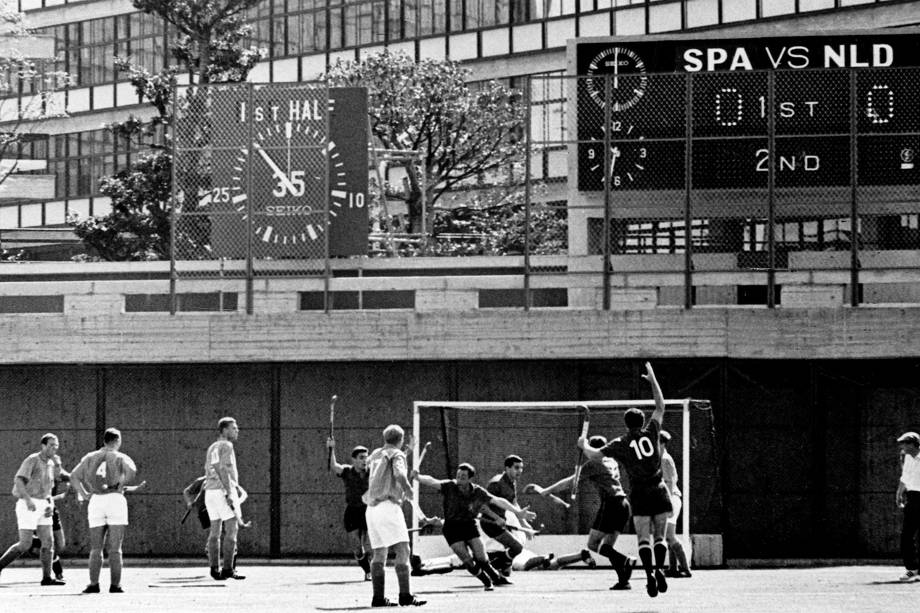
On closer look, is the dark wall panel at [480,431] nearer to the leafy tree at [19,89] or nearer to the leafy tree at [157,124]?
the leafy tree at [157,124]

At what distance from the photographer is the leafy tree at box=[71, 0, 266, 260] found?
4528cm

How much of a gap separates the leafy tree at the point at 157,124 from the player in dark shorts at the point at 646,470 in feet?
86.6

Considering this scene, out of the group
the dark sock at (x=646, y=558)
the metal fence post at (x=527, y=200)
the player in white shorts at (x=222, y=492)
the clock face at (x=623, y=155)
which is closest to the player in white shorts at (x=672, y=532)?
the dark sock at (x=646, y=558)

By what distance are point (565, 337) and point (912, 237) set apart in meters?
5.12

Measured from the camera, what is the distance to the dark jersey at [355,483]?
23.5m

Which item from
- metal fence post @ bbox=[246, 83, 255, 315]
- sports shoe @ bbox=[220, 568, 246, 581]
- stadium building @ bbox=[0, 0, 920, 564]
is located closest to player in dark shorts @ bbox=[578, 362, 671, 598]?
sports shoe @ bbox=[220, 568, 246, 581]

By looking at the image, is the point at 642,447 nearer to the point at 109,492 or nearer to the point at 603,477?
the point at 603,477

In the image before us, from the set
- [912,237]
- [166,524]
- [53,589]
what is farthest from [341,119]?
[53,589]

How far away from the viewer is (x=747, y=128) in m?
29.2

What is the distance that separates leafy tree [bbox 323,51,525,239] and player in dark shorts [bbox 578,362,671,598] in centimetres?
2463

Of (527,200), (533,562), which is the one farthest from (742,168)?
(533,562)

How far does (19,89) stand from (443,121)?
72.5 ft

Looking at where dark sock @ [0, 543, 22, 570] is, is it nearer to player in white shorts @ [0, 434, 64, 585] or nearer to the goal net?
player in white shorts @ [0, 434, 64, 585]

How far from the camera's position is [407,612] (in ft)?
57.0
